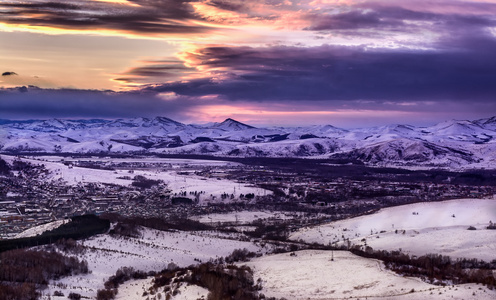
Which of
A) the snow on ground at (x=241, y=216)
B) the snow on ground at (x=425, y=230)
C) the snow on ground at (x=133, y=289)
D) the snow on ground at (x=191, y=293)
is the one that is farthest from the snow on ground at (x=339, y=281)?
the snow on ground at (x=241, y=216)

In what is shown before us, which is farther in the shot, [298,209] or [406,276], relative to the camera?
[298,209]

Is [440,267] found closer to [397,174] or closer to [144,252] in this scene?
[144,252]

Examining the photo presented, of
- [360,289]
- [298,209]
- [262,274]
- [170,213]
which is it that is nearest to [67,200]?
[170,213]

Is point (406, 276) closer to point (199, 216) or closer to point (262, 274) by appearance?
point (262, 274)

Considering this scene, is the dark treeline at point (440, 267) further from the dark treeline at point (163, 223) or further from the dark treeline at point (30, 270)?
the dark treeline at point (163, 223)

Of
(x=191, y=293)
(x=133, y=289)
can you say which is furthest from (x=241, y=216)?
(x=191, y=293)
